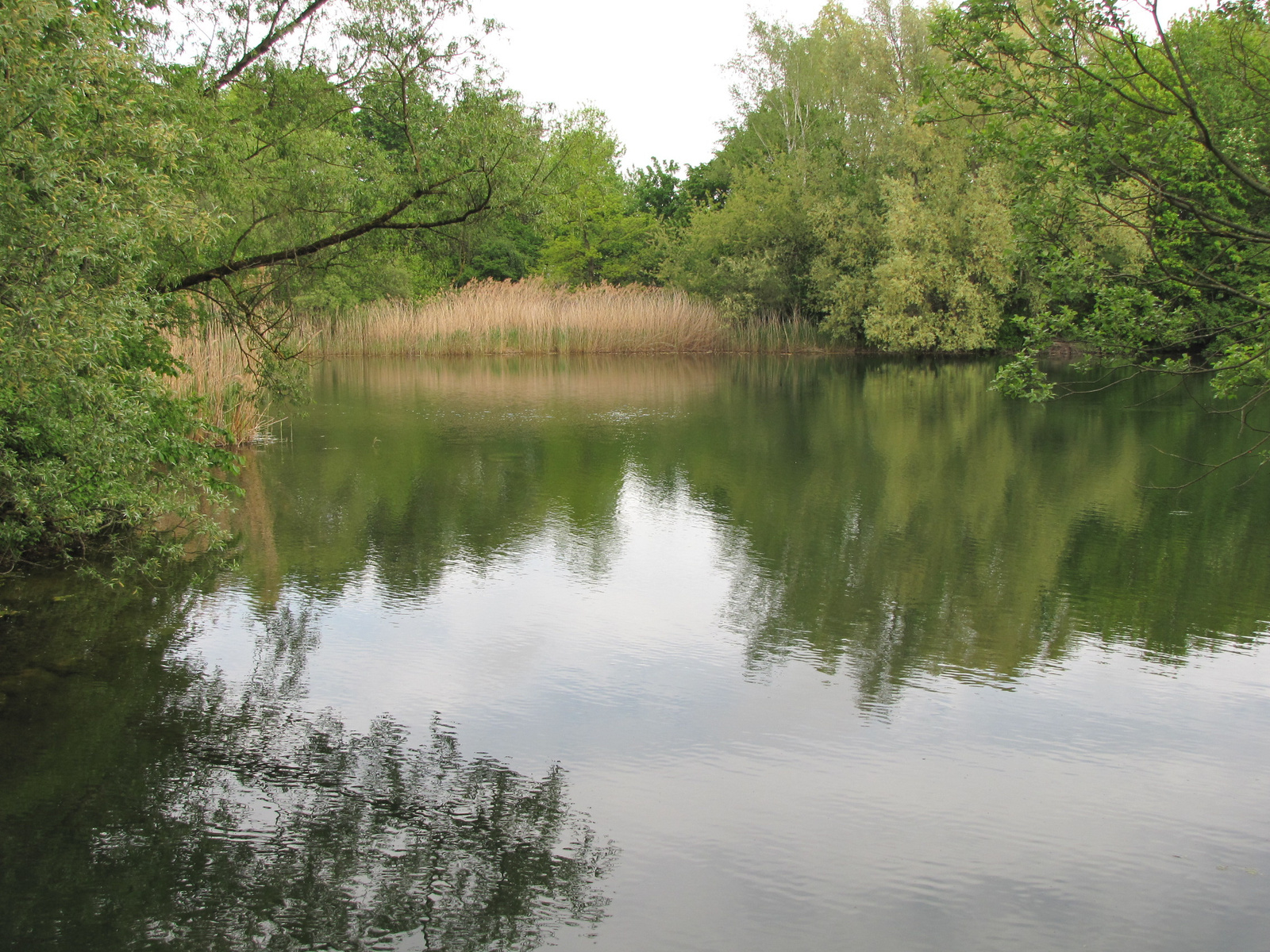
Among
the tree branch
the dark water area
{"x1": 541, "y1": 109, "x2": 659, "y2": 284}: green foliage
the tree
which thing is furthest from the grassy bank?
the tree

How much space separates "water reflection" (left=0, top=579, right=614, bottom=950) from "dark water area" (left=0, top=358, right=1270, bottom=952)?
0.02 metres

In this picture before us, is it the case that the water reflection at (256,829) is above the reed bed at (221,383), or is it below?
below

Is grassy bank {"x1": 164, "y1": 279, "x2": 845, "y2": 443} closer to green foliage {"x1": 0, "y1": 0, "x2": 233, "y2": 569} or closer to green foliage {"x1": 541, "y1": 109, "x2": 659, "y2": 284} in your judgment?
green foliage {"x1": 541, "y1": 109, "x2": 659, "y2": 284}

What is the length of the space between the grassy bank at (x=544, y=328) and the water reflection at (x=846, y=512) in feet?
31.0

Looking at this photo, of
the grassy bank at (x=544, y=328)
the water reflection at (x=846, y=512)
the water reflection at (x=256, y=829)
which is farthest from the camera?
the grassy bank at (x=544, y=328)

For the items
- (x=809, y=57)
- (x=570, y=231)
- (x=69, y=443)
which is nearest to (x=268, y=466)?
(x=69, y=443)

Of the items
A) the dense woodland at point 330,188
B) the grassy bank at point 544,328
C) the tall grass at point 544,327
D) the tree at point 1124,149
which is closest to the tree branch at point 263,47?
the dense woodland at point 330,188

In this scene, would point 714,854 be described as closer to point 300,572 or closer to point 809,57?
point 300,572

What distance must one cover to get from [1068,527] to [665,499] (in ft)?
11.5

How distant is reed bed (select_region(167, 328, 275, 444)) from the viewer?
36.0 ft

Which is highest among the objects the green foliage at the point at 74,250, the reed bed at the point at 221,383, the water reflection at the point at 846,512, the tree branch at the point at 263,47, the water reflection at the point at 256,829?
the tree branch at the point at 263,47

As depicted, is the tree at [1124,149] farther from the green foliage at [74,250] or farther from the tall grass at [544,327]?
the tall grass at [544,327]

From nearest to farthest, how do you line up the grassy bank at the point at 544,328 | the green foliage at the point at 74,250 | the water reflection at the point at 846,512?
1. the green foliage at the point at 74,250
2. the water reflection at the point at 846,512
3. the grassy bank at the point at 544,328

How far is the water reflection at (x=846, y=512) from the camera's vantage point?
20.0 ft
